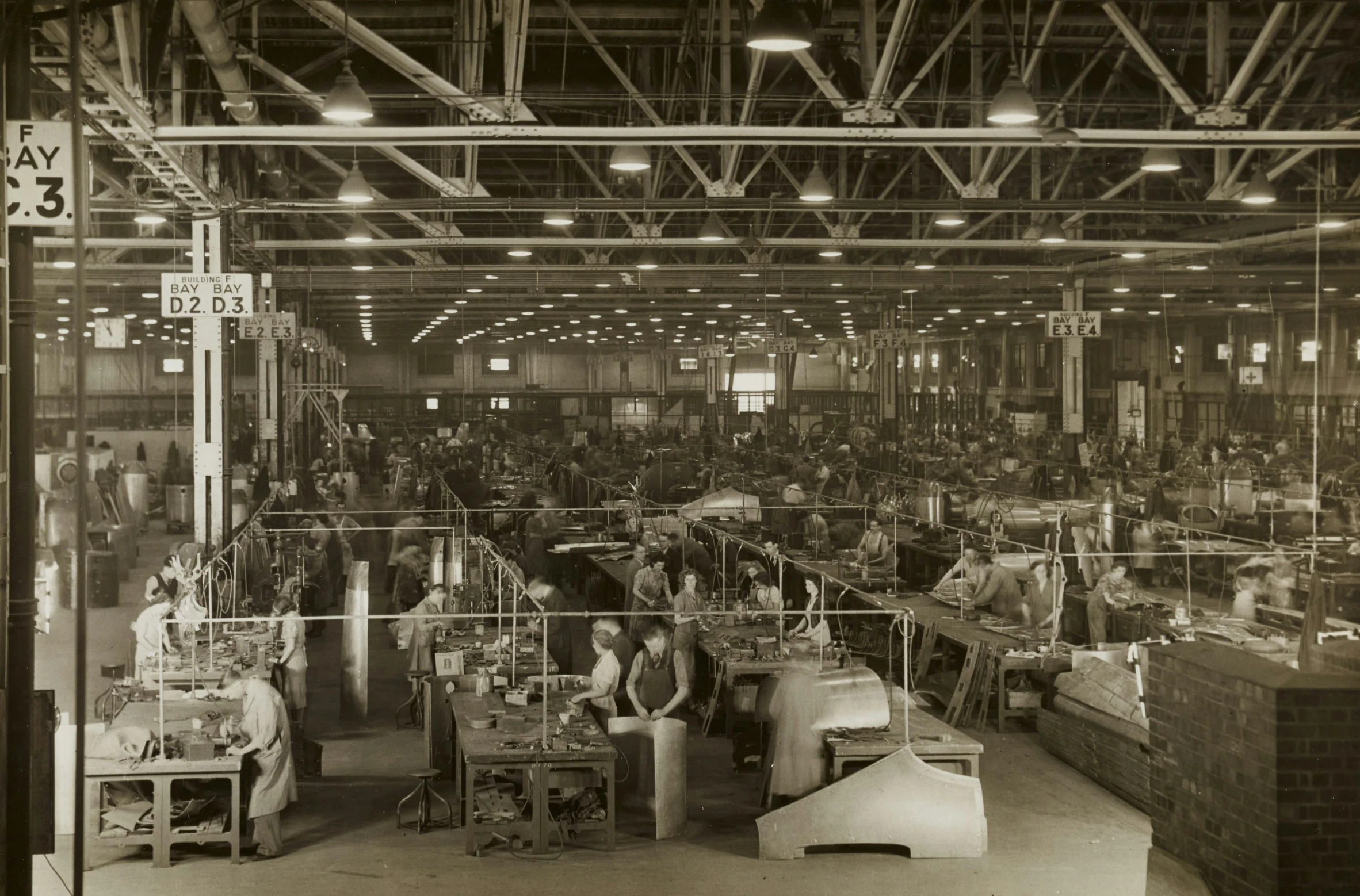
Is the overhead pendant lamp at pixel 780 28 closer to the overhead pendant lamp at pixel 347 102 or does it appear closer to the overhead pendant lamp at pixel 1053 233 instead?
the overhead pendant lamp at pixel 347 102

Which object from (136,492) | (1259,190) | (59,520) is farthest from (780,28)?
(136,492)

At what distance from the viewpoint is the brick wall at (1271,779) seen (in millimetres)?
6625

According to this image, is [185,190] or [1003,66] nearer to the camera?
[185,190]

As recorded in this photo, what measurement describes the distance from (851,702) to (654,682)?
1.84 m

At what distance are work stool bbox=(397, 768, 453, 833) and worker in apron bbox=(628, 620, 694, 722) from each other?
185cm

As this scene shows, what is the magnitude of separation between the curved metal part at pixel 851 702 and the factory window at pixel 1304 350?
Answer: 30.3 meters

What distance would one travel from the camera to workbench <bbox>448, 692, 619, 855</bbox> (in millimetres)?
10891

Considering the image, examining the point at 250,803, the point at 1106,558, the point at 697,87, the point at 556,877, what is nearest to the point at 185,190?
the point at 697,87

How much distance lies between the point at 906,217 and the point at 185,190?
16987 mm

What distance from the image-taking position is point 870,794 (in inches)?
428

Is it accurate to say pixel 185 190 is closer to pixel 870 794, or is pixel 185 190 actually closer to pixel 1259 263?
pixel 870 794

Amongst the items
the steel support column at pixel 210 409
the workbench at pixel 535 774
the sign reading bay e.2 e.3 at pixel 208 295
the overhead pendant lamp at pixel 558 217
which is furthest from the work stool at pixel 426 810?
the overhead pendant lamp at pixel 558 217

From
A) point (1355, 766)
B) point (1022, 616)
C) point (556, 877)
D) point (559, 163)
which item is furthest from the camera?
point (559, 163)

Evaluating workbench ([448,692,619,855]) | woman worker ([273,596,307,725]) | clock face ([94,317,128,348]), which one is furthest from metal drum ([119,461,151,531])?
workbench ([448,692,619,855])
